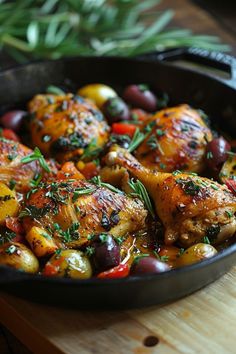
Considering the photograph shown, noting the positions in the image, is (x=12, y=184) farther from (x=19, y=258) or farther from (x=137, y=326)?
(x=137, y=326)

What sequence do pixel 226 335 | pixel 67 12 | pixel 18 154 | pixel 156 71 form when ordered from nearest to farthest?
1. pixel 226 335
2. pixel 18 154
3. pixel 156 71
4. pixel 67 12

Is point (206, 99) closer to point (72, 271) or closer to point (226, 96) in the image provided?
point (226, 96)

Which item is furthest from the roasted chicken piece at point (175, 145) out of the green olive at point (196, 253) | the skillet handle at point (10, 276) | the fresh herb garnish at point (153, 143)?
the skillet handle at point (10, 276)

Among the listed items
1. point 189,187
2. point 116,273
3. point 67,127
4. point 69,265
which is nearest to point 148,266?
point 116,273

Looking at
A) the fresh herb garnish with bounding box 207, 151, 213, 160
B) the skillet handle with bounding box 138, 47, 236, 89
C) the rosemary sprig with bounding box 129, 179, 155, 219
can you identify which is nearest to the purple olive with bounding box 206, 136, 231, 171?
the fresh herb garnish with bounding box 207, 151, 213, 160

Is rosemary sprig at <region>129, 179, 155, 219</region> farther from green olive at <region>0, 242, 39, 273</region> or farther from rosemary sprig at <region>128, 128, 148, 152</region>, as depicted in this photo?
green olive at <region>0, 242, 39, 273</region>

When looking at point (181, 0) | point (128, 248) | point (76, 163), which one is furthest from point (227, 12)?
point (128, 248)

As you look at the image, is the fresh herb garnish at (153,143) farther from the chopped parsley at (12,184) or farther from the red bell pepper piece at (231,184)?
the chopped parsley at (12,184)
